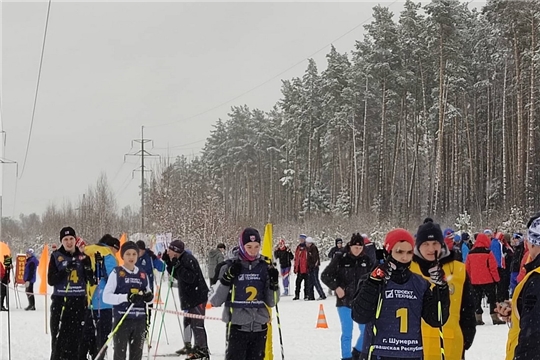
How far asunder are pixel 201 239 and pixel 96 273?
2729cm

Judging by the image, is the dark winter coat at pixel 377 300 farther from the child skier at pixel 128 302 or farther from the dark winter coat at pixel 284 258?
the dark winter coat at pixel 284 258

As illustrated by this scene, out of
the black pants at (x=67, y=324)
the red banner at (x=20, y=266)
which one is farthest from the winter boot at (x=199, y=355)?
the red banner at (x=20, y=266)

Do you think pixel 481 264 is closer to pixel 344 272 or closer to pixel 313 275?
pixel 344 272

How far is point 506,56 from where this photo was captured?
40625 millimetres

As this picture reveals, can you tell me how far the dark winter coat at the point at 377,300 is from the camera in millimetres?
4699

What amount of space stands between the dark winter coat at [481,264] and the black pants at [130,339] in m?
8.11

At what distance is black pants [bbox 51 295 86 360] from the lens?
8.98m

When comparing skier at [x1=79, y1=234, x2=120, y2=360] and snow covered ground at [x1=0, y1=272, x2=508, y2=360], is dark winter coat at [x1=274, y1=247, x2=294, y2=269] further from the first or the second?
skier at [x1=79, y1=234, x2=120, y2=360]

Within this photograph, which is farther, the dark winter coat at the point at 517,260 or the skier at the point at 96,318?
the dark winter coat at the point at 517,260

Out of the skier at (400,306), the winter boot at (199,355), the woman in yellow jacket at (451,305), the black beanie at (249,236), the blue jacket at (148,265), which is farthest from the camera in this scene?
the blue jacket at (148,265)

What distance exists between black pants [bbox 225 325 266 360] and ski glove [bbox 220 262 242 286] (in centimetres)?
47

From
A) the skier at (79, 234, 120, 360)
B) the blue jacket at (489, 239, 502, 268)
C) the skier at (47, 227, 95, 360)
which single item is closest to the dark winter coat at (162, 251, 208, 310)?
the skier at (79, 234, 120, 360)

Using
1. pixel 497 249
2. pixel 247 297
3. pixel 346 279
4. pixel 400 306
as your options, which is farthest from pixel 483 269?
pixel 400 306

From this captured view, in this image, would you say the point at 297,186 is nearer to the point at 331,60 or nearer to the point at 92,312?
the point at 331,60
